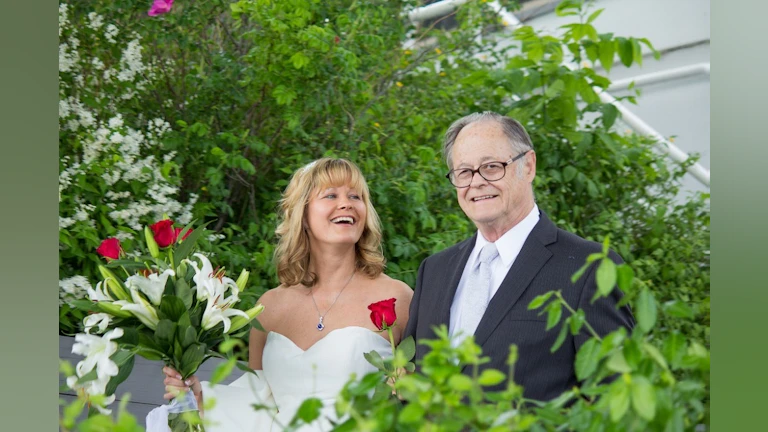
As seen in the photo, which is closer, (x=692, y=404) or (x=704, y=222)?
(x=692, y=404)

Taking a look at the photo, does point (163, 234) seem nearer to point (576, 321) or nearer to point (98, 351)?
point (98, 351)

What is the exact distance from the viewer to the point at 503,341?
1989 mm

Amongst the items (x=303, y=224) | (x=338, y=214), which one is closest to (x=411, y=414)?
(x=338, y=214)

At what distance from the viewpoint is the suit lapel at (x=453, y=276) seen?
7.20ft

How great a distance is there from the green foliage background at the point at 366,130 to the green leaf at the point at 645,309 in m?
2.70

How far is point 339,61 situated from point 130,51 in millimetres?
1110

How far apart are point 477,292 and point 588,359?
1.26 meters

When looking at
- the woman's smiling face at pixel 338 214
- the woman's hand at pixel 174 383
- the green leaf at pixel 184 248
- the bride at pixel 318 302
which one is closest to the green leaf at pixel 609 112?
the bride at pixel 318 302

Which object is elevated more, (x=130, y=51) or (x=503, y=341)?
(x=130, y=51)

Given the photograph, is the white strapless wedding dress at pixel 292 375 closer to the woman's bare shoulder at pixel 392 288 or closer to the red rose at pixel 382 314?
the woman's bare shoulder at pixel 392 288

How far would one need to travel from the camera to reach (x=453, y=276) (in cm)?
225

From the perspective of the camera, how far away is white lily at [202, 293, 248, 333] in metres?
1.87
